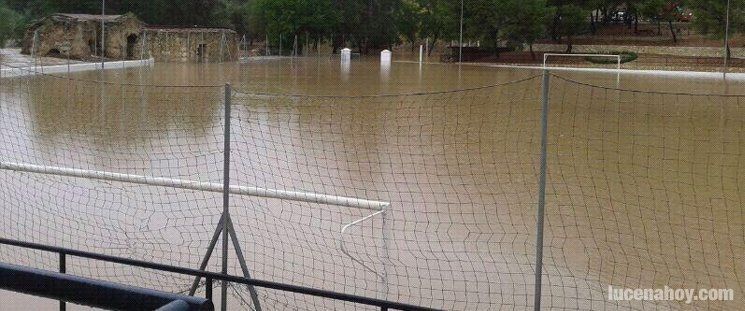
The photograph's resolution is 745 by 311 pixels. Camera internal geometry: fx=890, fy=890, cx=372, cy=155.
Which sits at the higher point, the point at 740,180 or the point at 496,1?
the point at 496,1

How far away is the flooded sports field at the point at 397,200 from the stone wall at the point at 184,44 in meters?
32.4

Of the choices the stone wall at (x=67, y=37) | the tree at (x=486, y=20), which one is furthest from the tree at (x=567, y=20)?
the stone wall at (x=67, y=37)

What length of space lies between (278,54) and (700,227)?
63.4m

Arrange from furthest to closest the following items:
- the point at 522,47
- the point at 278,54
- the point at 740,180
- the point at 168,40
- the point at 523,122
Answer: the point at 278,54 → the point at 522,47 → the point at 168,40 → the point at 523,122 → the point at 740,180

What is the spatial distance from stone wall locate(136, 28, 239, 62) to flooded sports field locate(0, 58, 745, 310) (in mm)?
32363

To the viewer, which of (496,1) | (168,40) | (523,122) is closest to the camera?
(523,122)

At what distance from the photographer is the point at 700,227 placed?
9.30 meters

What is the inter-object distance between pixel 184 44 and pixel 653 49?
29.8m

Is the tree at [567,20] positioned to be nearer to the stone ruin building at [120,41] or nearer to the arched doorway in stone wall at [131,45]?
the stone ruin building at [120,41]

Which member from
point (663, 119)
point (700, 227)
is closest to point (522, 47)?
point (663, 119)

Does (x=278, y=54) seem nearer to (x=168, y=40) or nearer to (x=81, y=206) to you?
(x=168, y=40)

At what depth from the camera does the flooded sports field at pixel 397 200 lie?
730 centimetres

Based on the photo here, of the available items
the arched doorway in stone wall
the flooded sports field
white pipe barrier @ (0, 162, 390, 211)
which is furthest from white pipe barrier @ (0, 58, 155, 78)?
white pipe barrier @ (0, 162, 390, 211)

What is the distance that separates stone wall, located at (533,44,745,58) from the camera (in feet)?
177
